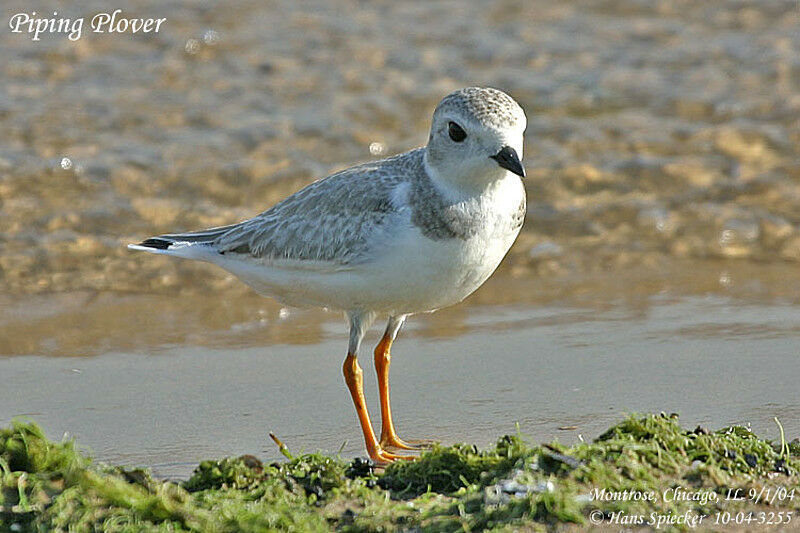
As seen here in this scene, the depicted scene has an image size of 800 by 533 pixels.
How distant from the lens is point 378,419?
5.82 metres

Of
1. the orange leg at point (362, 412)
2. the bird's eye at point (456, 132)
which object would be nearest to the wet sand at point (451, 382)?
the orange leg at point (362, 412)

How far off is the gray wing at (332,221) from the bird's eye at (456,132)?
31cm

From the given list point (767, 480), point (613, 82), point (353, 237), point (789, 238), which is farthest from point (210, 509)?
point (613, 82)

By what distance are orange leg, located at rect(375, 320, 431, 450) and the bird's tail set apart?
1012mm

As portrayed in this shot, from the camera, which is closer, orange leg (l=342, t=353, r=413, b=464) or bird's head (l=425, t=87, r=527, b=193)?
bird's head (l=425, t=87, r=527, b=193)

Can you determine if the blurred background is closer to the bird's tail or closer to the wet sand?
the wet sand

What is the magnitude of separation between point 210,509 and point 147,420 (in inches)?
64.1

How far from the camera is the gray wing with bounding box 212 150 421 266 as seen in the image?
204 inches

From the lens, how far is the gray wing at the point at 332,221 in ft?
17.0

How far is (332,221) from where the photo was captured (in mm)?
5398

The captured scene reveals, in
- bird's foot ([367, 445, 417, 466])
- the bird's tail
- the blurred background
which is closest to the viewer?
bird's foot ([367, 445, 417, 466])

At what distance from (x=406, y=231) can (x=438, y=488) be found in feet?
3.74

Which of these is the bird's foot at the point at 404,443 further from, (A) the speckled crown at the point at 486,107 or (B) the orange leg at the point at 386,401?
(A) the speckled crown at the point at 486,107

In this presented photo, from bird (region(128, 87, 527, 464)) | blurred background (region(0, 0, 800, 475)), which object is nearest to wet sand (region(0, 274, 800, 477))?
blurred background (region(0, 0, 800, 475))
